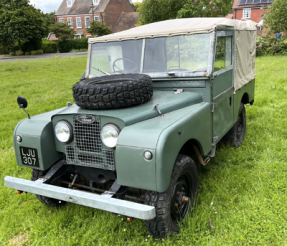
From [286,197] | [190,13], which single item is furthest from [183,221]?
[190,13]

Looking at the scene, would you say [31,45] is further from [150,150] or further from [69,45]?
[150,150]

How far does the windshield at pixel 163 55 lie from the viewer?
3.44 m

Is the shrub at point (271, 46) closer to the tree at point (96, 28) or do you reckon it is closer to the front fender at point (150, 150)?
the front fender at point (150, 150)

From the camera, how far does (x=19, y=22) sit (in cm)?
3522

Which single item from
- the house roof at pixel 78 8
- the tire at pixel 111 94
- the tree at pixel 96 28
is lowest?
the tire at pixel 111 94

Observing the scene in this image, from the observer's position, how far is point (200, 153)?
319 centimetres

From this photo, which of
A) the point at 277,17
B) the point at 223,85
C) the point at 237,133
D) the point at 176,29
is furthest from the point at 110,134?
the point at 277,17

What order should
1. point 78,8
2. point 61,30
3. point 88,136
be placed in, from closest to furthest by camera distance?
point 88,136 < point 61,30 < point 78,8

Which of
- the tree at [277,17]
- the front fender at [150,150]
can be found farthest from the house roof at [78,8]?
the front fender at [150,150]

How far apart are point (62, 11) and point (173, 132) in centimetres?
5152

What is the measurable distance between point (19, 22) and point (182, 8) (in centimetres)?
2335

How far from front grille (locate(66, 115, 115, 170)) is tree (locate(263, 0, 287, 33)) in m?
20.5

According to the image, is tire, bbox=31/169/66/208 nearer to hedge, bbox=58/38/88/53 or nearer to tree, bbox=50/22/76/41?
hedge, bbox=58/38/88/53

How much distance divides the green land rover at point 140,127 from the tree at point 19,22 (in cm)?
3623
